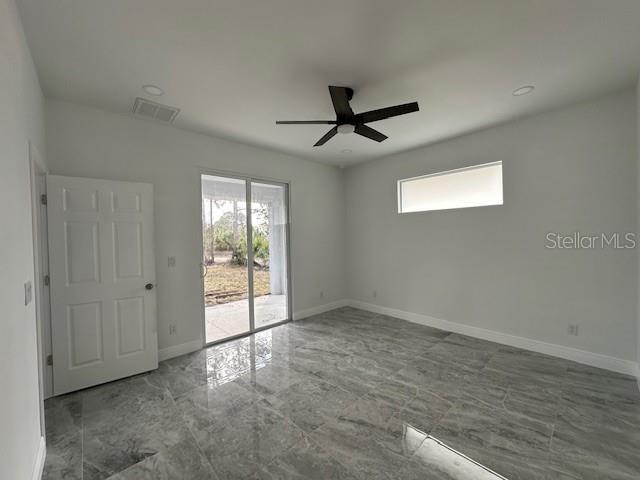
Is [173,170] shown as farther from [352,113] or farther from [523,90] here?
[523,90]

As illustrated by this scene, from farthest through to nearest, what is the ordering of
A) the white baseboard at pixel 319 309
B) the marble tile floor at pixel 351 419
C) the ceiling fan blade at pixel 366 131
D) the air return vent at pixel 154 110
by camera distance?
the white baseboard at pixel 319 309, the air return vent at pixel 154 110, the ceiling fan blade at pixel 366 131, the marble tile floor at pixel 351 419

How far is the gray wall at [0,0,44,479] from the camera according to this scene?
49.0 inches

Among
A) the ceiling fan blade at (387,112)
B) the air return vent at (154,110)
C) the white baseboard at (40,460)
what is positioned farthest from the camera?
the air return vent at (154,110)

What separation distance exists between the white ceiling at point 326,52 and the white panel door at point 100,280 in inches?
37.8

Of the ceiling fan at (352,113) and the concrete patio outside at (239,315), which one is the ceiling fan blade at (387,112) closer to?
the ceiling fan at (352,113)

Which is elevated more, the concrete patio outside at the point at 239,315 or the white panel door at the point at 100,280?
the white panel door at the point at 100,280

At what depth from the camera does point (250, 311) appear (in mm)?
4137

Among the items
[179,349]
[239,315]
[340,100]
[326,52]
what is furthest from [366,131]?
[179,349]

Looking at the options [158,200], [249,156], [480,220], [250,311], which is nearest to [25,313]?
[158,200]

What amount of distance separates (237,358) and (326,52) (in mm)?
3241

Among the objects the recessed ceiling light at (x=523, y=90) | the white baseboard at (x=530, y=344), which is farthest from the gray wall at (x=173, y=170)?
the recessed ceiling light at (x=523, y=90)

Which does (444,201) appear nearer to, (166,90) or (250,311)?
(250,311)

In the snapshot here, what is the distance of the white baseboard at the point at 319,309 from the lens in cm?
474

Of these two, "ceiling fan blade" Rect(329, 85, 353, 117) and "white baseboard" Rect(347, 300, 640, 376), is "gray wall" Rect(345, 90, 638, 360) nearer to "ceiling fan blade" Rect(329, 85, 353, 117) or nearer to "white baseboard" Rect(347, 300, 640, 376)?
"white baseboard" Rect(347, 300, 640, 376)
